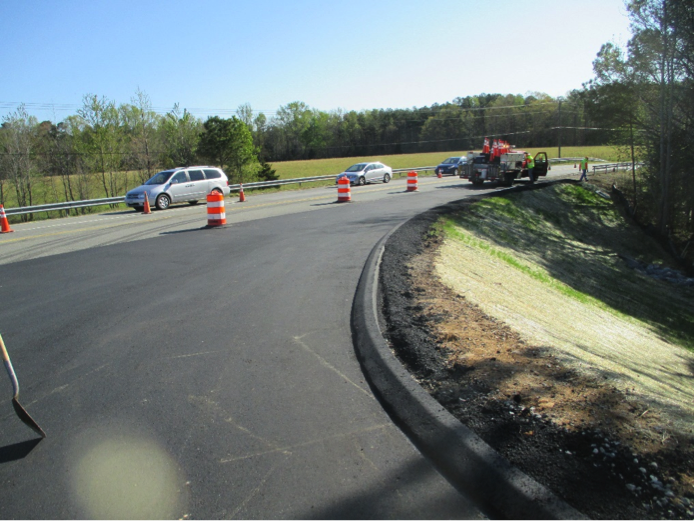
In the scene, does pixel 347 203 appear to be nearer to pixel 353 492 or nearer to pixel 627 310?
pixel 627 310

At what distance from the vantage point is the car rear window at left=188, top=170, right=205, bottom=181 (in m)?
24.5

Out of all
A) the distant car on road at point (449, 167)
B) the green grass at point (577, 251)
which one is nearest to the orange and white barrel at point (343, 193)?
the green grass at point (577, 251)

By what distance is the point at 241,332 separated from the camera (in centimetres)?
590

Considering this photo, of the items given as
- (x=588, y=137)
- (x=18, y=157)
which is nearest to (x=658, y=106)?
(x=588, y=137)

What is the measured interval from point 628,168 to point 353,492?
50.8 m

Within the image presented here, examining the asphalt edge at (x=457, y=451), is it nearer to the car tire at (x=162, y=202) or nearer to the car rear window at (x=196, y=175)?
the car tire at (x=162, y=202)

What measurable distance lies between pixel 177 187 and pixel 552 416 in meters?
22.7

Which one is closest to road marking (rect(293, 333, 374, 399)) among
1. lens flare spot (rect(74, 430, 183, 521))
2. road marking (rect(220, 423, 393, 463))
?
road marking (rect(220, 423, 393, 463))

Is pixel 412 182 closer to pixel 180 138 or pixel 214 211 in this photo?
pixel 214 211

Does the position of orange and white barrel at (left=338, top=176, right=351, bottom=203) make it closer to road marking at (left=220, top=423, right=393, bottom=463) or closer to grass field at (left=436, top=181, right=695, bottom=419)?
grass field at (left=436, top=181, right=695, bottom=419)

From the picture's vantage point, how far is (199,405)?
13.4 feet

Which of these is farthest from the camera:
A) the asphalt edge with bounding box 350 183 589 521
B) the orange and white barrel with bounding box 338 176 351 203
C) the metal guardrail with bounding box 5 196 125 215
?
the orange and white barrel with bounding box 338 176 351 203

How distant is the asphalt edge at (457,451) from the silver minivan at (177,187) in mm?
20156

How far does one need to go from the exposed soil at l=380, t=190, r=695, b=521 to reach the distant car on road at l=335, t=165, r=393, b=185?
30.1 metres
